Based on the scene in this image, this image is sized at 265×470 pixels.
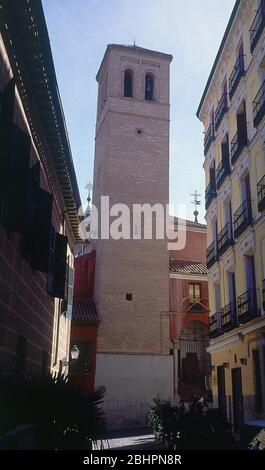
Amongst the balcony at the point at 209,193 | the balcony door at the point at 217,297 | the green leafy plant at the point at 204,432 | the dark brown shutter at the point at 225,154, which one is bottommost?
the green leafy plant at the point at 204,432

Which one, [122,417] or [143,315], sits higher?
[143,315]

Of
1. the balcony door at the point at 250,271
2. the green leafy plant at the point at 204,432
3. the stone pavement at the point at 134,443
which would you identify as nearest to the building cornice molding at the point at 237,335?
the balcony door at the point at 250,271

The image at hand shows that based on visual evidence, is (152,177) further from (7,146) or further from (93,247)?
(7,146)

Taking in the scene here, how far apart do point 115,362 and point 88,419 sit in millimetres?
19433

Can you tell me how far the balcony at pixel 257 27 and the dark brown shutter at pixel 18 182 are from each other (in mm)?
11598

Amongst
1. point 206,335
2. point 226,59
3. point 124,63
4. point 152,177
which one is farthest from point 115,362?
point 124,63

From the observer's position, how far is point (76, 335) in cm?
2486

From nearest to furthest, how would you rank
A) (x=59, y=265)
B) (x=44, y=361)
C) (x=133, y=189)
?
(x=44, y=361), (x=59, y=265), (x=133, y=189)

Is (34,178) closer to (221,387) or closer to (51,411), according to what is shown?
(51,411)

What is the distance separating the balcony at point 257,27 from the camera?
15336 millimetres

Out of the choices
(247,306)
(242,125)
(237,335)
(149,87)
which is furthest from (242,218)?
(149,87)

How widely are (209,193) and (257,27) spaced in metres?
7.37

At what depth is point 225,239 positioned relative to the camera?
18812mm

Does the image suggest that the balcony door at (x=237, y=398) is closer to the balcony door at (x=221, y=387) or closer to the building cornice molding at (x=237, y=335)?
the building cornice molding at (x=237, y=335)
